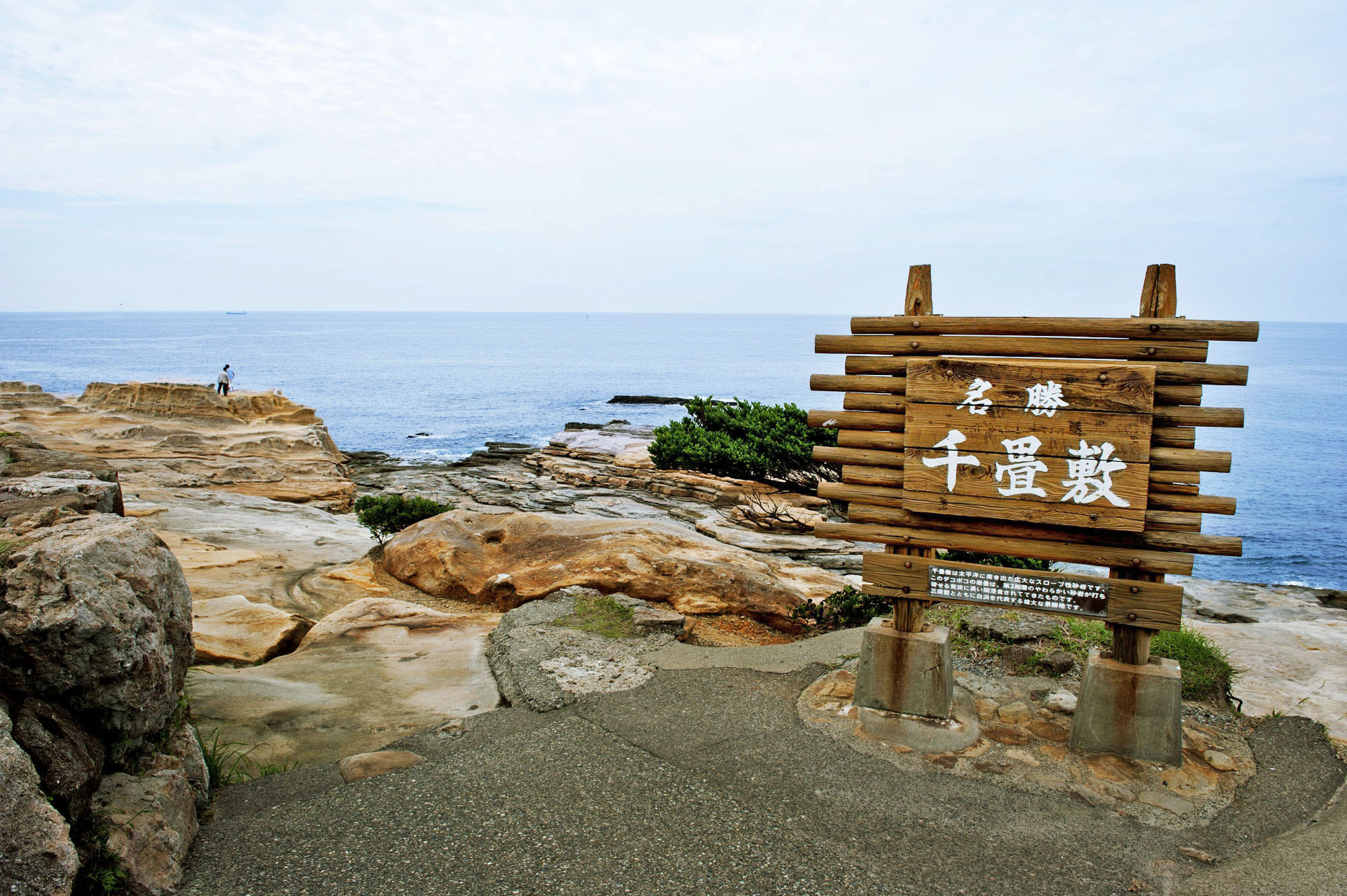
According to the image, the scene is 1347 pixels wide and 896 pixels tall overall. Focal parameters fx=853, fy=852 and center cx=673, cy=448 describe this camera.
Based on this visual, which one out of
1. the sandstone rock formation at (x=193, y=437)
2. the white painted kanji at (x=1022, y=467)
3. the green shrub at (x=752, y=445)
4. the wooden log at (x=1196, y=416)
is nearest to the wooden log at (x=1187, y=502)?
the wooden log at (x=1196, y=416)

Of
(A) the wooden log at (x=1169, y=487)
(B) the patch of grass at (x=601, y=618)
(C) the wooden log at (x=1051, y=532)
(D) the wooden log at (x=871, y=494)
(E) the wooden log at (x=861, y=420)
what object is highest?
(E) the wooden log at (x=861, y=420)

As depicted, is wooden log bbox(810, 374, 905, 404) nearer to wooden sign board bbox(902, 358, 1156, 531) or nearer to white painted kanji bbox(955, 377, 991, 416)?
wooden sign board bbox(902, 358, 1156, 531)

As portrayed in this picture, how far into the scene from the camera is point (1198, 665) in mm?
6957

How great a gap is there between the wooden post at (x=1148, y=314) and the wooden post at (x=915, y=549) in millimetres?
1305

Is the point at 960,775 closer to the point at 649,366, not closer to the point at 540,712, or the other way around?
the point at 540,712

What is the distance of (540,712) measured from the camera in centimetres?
651

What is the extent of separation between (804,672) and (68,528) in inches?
211

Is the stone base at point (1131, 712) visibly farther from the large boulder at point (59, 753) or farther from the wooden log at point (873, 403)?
the large boulder at point (59, 753)

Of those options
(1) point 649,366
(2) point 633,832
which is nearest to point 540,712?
(2) point 633,832

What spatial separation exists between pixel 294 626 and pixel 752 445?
1397cm

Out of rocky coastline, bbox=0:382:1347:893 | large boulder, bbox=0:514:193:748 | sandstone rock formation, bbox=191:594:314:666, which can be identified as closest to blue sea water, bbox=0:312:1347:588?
rocky coastline, bbox=0:382:1347:893

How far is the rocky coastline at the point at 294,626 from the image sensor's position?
13.4ft

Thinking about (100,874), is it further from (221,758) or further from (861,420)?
(861,420)

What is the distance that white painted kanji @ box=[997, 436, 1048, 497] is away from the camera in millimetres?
5871
